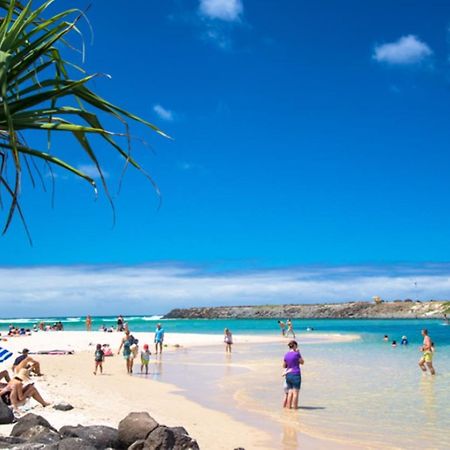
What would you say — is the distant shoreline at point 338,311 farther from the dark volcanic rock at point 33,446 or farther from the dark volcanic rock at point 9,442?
the dark volcanic rock at point 33,446

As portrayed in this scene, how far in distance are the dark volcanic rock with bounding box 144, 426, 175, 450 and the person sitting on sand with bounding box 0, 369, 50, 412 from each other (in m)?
4.19

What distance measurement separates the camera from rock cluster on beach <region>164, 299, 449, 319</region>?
138875 millimetres

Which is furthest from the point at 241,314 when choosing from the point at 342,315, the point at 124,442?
the point at 124,442

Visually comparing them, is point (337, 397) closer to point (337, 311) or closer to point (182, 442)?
point (182, 442)

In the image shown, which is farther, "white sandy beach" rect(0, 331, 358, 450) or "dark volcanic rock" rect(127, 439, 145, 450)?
"white sandy beach" rect(0, 331, 358, 450)

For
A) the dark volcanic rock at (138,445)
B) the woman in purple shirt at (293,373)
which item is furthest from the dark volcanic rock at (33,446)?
the woman in purple shirt at (293,373)

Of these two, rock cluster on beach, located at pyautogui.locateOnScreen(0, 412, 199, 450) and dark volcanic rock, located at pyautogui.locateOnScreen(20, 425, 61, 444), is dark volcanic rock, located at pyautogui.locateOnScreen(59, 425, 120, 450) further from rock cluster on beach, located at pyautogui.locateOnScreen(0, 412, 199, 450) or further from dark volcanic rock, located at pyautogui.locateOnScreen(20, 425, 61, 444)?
dark volcanic rock, located at pyautogui.locateOnScreen(20, 425, 61, 444)

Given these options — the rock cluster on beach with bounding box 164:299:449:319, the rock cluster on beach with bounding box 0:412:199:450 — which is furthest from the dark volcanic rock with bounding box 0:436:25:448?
the rock cluster on beach with bounding box 164:299:449:319

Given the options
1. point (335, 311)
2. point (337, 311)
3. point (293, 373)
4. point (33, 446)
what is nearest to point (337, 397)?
point (293, 373)

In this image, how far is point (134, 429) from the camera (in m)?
7.98

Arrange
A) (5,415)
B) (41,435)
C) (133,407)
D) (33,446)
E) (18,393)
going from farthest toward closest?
(133,407)
(18,393)
(5,415)
(41,435)
(33,446)

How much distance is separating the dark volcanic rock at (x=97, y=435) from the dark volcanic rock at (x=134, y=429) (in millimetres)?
115

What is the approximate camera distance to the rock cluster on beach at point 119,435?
24.8 ft

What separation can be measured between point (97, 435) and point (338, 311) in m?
160
